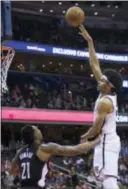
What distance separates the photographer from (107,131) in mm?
5398

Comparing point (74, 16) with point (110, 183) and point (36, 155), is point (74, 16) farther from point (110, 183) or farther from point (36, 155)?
point (110, 183)

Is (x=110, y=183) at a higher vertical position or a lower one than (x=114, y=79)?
lower

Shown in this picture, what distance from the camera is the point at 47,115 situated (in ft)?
74.3

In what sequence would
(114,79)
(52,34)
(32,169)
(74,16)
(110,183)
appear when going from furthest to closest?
(52,34)
(74,16)
(114,79)
(110,183)
(32,169)

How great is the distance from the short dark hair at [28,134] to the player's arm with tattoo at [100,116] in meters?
0.59

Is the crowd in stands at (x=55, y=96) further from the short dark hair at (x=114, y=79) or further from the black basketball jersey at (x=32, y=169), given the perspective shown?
the black basketball jersey at (x=32, y=169)

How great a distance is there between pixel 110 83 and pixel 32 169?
1210 mm

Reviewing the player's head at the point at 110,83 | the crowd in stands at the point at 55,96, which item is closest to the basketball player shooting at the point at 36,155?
the player's head at the point at 110,83

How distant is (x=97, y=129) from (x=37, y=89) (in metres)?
20.1

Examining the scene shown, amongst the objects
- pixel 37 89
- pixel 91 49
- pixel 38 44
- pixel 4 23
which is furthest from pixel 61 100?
pixel 91 49

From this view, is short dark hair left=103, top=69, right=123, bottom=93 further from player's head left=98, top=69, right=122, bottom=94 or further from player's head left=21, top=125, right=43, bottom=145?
player's head left=21, top=125, right=43, bottom=145

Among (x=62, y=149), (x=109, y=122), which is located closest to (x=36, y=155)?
(x=62, y=149)

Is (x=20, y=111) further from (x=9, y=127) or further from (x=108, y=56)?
(x=108, y=56)

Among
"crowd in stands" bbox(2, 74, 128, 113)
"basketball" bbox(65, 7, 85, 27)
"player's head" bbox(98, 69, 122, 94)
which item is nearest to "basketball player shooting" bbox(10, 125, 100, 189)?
"player's head" bbox(98, 69, 122, 94)
